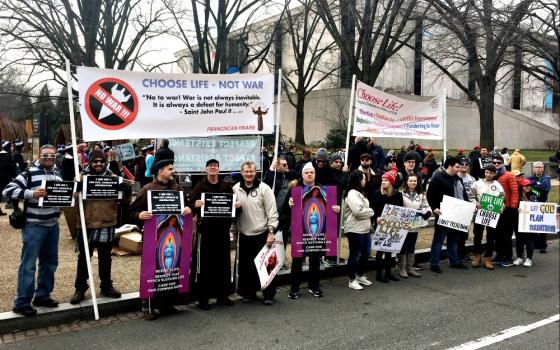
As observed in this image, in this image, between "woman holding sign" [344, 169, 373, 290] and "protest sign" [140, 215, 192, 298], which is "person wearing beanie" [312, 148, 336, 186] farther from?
"protest sign" [140, 215, 192, 298]

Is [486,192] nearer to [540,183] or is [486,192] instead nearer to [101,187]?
[540,183]

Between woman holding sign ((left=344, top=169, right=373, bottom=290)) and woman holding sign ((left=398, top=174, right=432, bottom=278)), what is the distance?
0.90 m

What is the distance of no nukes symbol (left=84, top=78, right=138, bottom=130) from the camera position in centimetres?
555

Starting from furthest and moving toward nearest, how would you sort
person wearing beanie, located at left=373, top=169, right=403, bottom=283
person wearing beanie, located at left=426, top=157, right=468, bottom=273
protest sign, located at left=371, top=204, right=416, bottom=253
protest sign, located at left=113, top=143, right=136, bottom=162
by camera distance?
protest sign, located at left=113, top=143, right=136, bottom=162 → person wearing beanie, located at left=426, top=157, right=468, bottom=273 → person wearing beanie, located at left=373, top=169, right=403, bottom=283 → protest sign, located at left=371, top=204, right=416, bottom=253

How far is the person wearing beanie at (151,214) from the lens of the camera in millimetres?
5457

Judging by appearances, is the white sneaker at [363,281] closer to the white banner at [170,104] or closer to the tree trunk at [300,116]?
the white banner at [170,104]

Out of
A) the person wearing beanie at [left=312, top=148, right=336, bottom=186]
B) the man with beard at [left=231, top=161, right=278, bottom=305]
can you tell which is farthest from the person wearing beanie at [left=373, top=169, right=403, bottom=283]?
the man with beard at [left=231, top=161, right=278, bottom=305]

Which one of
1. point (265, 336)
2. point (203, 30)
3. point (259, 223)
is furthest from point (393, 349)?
point (203, 30)

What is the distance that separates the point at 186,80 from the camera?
622cm

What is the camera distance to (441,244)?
8.15 m

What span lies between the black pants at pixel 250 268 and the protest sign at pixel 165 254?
71cm

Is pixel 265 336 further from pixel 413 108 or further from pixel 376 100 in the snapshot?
pixel 413 108

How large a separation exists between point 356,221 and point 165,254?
270 cm

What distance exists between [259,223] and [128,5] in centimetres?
2027
